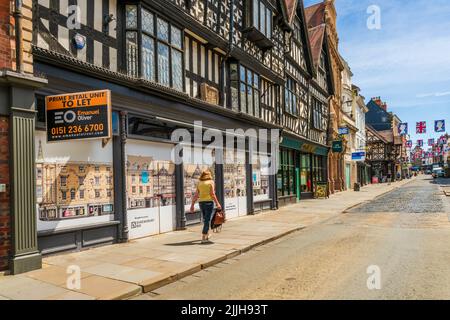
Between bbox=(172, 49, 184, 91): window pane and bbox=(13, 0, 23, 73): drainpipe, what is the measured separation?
5.04m

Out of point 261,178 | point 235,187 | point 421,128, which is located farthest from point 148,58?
point 421,128

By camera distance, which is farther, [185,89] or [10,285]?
[185,89]

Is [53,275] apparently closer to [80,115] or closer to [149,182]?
[80,115]

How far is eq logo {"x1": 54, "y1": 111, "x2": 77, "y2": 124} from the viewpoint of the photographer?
7660 millimetres

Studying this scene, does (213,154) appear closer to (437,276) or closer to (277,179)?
(277,179)

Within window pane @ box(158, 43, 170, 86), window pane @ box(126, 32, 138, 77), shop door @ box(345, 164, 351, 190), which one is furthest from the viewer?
shop door @ box(345, 164, 351, 190)

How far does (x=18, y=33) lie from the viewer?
6.93 meters

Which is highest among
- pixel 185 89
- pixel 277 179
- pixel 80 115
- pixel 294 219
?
pixel 185 89

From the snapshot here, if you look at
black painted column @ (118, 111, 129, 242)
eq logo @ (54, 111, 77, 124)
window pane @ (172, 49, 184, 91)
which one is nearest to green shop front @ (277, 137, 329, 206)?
window pane @ (172, 49, 184, 91)

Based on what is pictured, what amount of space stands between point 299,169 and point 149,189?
49.2 ft

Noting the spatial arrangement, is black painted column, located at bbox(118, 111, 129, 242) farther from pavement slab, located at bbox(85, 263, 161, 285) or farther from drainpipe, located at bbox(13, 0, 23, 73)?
drainpipe, located at bbox(13, 0, 23, 73)
